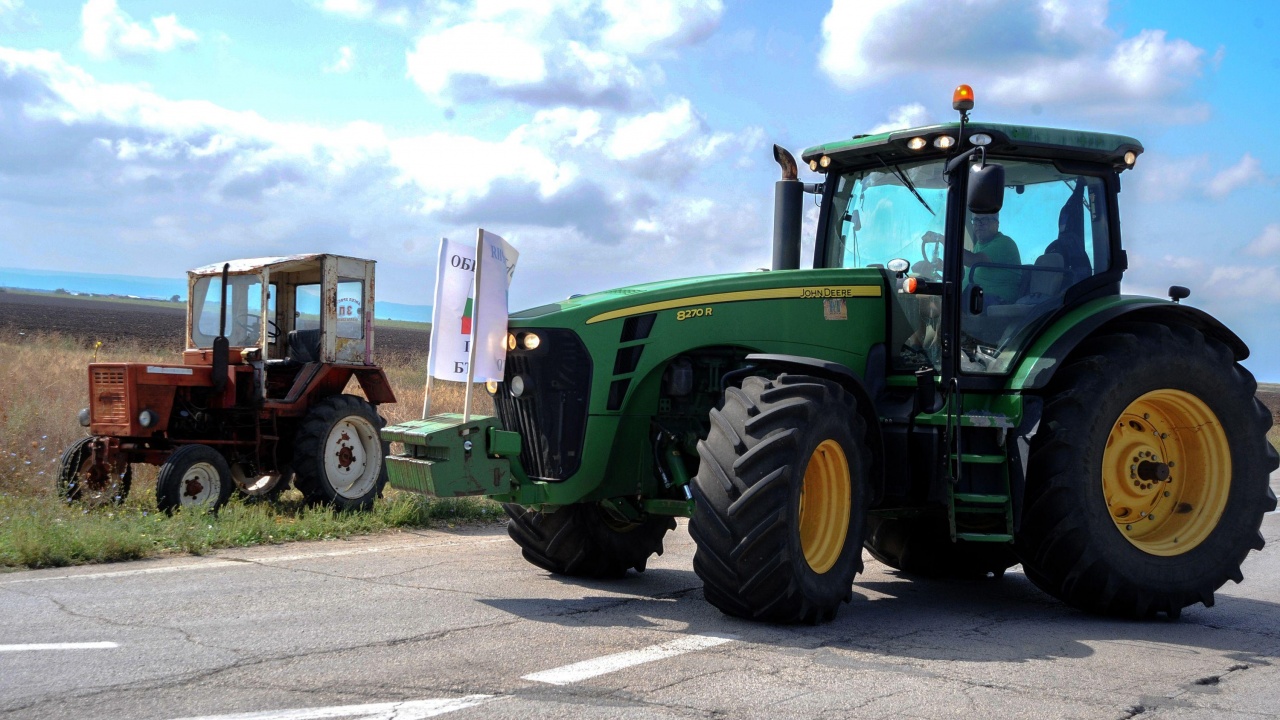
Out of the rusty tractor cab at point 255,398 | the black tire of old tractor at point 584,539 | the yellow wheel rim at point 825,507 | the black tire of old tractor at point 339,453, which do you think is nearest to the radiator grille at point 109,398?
the rusty tractor cab at point 255,398

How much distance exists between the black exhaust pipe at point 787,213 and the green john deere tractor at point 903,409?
0.56 feet

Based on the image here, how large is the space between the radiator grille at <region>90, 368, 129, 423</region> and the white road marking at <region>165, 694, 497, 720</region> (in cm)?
710

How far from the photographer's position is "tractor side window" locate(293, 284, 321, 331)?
11703mm

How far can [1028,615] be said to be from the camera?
22.0 feet

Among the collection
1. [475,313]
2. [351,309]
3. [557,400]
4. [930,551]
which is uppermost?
[351,309]

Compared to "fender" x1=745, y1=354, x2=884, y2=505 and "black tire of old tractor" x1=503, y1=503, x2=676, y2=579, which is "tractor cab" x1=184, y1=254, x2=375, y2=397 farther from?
"fender" x1=745, y1=354, x2=884, y2=505

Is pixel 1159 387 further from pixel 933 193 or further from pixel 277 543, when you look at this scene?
pixel 277 543

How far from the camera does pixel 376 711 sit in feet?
13.5

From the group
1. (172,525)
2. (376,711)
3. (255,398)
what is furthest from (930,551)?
(255,398)

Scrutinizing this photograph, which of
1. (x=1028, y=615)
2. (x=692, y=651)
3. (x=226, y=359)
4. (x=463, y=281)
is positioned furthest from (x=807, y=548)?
(x=226, y=359)

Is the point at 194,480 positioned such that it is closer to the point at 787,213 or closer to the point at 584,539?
the point at 584,539

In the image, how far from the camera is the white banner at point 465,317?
6.23m

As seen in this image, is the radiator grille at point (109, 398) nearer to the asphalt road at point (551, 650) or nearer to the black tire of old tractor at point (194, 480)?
the black tire of old tractor at point (194, 480)

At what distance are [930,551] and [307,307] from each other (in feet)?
22.0
